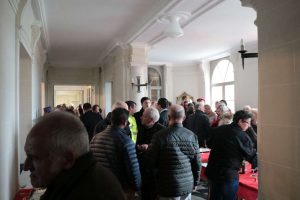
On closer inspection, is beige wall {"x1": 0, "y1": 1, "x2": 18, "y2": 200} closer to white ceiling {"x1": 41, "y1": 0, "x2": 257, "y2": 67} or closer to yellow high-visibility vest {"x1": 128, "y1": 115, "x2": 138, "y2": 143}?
yellow high-visibility vest {"x1": 128, "y1": 115, "x2": 138, "y2": 143}

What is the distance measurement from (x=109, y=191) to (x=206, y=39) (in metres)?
8.14

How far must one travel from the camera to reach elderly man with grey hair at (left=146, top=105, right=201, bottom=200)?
346 cm

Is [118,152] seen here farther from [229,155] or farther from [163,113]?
[163,113]

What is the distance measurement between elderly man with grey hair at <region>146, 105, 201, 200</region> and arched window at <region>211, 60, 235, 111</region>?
29.0 feet

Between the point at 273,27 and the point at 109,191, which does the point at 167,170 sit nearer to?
the point at 273,27

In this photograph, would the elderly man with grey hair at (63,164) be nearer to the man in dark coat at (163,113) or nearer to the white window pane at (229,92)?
the man in dark coat at (163,113)

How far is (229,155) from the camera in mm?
3627

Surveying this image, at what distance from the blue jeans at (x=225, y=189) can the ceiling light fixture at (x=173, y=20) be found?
11.0ft

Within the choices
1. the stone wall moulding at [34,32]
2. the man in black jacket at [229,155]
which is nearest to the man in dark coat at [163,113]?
the man in black jacket at [229,155]

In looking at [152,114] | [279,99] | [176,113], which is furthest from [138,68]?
[279,99]

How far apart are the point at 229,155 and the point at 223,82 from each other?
9.32 meters

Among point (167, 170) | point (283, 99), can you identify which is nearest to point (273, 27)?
point (283, 99)

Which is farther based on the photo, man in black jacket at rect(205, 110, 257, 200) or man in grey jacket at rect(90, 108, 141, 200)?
man in black jacket at rect(205, 110, 257, 200)

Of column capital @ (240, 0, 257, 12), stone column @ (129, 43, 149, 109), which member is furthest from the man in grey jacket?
stone column @ (129, 43, 149, 109)
